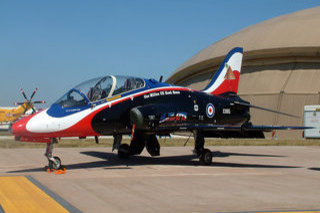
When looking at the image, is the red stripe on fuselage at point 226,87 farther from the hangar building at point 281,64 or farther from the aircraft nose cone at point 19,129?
the hangar building at point 281,64

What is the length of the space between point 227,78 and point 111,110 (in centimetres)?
765

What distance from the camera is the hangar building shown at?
144ft

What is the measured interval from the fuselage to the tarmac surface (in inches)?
51.4

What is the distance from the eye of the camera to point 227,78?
17953 mm

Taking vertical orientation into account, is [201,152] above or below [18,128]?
below

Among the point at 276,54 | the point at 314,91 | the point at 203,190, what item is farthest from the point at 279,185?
the point at 276,54

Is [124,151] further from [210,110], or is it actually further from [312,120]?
[312,120]

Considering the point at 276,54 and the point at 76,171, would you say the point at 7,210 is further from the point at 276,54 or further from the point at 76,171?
the point at 276,54

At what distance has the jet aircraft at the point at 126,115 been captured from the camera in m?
11.2

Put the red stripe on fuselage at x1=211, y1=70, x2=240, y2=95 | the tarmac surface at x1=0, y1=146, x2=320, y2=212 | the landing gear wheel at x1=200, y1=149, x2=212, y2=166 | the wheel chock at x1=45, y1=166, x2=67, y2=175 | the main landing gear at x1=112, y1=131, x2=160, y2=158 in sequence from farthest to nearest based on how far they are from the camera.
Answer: the red stripe on fuselage at x1=211, y1=70, x2=240, y2=95 < the main landing gear at x1=112, y1=131, x2=160, y2=158 < the landing gear wheel at x1=200, y1=149, x2=212, y2=166 < the wheel chock at x1=45, y1=166, x2=67, y2=175 < the tarmac surface at x1=0, y1=146, x2=320, y2=212

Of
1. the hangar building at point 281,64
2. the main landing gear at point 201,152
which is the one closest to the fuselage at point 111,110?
the main landing gear at point 201,152

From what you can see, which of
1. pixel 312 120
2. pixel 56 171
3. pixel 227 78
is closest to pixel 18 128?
pixel 56 171

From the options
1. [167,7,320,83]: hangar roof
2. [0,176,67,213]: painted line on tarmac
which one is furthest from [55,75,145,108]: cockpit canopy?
[167,7,320,83]: hangar roof

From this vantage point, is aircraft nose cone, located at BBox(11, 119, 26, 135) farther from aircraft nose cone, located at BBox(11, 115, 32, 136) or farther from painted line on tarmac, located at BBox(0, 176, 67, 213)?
painted line on tarmac, located at BBox(0, 176, 67, 213)
